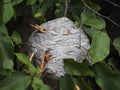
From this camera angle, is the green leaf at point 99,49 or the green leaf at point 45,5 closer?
the green leaf at point 99,49

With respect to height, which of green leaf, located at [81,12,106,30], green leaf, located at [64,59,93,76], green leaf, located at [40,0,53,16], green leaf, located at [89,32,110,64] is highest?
green leaf, located at [40,0,53,16]

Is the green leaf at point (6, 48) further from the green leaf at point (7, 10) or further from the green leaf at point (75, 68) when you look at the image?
the green leaf at point (75, 68)

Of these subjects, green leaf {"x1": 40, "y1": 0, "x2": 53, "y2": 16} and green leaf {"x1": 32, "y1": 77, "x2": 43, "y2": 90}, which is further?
green leaf {"x1": 40, "y1": 0, "x2": 53, "y2": 16}

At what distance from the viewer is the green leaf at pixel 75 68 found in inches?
47.7

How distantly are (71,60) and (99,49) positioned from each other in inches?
4.3

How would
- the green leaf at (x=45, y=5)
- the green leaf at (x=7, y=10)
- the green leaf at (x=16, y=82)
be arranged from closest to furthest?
1. the green leaf at (x=16, y=82)
2. the green leaf at (x=7, y=10)
3. the green leaf at (x=45, y=5)

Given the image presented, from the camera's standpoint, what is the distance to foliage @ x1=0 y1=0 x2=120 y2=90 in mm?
1212

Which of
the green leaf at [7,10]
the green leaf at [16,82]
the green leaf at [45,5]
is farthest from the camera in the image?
the green leaf at [45,5]

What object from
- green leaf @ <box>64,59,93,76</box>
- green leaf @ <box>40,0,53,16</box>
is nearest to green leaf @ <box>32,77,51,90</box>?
green leaf @ <box>64,59,93,76</box>

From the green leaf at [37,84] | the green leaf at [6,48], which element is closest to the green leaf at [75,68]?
the green leaf at [37,84]

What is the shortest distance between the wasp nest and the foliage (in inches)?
1.3

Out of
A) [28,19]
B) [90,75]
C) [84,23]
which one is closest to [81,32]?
[84,23]

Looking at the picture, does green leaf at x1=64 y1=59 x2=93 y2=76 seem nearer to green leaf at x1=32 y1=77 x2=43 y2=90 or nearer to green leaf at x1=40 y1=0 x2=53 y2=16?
green leaf at x1=32 y1=77 x2=43 y2=90

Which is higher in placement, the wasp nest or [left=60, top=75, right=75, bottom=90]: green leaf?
the wasp nest
